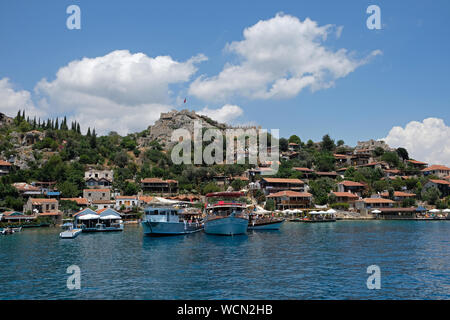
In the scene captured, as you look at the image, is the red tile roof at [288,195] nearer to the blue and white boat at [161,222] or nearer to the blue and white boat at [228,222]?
the blue and white boat at [228,222]

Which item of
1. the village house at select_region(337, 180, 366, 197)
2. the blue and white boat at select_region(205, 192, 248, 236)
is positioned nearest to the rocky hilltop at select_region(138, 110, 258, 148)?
the village house at select_region(337, 180, 366, 197)

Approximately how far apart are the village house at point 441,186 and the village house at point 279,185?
34.2 metres

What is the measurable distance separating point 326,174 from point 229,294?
9494cm

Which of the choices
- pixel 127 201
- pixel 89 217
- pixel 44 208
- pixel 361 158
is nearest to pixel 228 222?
pixel 89 217

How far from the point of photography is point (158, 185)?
9738 cm

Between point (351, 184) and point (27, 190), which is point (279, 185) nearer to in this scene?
point (351, 184)

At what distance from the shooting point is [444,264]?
81.5 feet

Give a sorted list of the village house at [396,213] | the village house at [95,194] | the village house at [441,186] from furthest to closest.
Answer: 1. the village house at [441,186]
2. the village house at [95,194]
3. the village house at [396,213]

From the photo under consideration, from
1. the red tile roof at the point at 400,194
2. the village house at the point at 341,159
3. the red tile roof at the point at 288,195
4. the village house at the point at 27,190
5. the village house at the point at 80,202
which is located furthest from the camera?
the village house at the point at 341,159

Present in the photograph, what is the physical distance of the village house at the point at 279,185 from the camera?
301 feet

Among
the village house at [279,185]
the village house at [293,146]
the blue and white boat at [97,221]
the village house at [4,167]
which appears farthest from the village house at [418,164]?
the village house at [4,167]

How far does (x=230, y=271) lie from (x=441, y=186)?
3727 inches

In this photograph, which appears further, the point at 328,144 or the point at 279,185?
the point at 328,144
